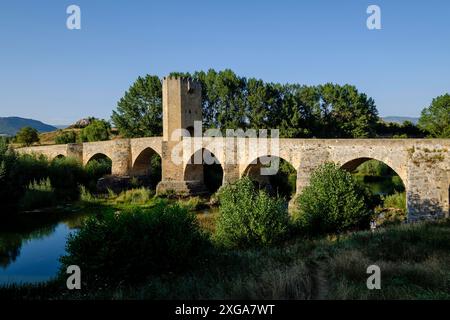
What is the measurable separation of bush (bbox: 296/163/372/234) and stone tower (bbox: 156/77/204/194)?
1101cm

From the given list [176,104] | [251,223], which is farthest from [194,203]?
[251,223]

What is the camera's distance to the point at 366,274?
6281mm

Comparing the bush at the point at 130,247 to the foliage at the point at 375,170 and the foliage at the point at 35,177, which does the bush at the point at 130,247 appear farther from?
the foliage at the point at 375,170

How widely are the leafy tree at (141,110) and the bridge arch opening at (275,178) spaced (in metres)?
11.5

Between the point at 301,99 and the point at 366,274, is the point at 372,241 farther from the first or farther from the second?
the point at 301,99

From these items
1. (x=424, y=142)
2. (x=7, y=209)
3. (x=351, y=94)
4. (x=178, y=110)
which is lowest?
(x=7, y=209)

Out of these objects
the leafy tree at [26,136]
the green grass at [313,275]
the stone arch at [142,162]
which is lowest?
the green grass at [313,275]

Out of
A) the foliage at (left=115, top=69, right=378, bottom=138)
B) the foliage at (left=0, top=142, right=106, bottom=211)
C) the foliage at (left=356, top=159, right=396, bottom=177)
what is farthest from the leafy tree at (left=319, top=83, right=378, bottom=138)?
the foliage at (left=0, top=142, right=106, bottom=211)

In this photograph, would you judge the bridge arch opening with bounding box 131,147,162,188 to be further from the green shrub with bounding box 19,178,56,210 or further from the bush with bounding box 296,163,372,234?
the bush with bounding box 296,163,372,234

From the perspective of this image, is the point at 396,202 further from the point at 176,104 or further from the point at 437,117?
the point at 437,117

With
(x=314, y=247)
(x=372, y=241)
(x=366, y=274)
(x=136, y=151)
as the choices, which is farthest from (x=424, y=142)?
(x=136, y=151)

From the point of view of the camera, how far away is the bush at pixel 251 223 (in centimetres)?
1096

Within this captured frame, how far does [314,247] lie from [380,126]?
3398 cm

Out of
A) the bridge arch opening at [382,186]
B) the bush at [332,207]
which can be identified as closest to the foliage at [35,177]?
the bush at [332,207]
